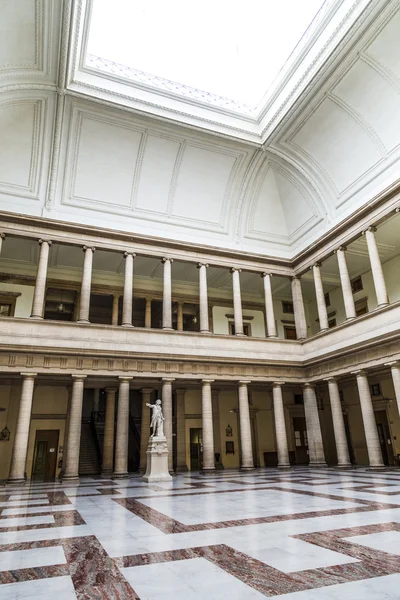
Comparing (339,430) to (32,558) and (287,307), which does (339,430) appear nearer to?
(287,307)

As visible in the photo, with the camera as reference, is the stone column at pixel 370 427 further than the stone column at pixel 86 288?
No

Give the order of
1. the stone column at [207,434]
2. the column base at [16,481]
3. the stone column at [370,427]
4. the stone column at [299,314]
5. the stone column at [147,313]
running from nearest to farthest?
the column base at [16,481], the stone column at [370,427], the stone column at [207,434], the stone column at [299,314], the stone column at [147,313]

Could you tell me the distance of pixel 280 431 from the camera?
58.4 ft

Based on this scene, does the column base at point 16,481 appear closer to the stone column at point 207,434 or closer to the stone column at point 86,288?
the stone column at point 86,288

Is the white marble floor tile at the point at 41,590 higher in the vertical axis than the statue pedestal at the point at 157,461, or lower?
lower

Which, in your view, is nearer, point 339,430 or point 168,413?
point 168,413

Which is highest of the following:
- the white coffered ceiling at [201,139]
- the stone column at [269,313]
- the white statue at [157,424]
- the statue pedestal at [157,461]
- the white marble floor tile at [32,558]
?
the white coffered ceiling at [201,139]

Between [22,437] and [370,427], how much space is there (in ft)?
40.6

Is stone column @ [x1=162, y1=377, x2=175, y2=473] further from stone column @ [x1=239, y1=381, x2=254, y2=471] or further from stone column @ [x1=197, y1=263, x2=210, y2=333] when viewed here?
stone column @ [x1=239, y1=381, x2=254, y2=471]

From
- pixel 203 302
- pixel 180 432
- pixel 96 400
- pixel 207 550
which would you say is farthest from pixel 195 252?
pixel 207 550

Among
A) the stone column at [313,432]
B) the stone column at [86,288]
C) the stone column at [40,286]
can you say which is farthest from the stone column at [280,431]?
the stone column at [40,286]

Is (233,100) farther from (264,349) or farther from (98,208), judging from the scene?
(264,349)

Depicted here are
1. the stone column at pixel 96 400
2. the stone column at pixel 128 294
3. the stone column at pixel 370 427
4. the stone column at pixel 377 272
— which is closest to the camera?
the stone column at pixel 370 427

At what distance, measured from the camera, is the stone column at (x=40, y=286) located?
15.5 metres
